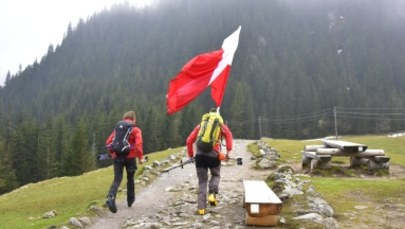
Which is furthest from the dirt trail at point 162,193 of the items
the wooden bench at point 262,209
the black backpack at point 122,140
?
the black backpack at point 122,140

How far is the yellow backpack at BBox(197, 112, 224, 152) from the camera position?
11039 mm

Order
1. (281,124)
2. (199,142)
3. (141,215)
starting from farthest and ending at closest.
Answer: (281,124) < (141,215) < (199,142)

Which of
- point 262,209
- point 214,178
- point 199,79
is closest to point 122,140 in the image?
Result: point 214,178

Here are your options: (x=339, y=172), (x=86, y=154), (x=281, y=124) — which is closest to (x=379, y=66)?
(x=281, y=124)

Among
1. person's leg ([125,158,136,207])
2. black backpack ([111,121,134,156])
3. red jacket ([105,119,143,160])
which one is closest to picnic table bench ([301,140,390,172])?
person's leg ([125,158,136,207])

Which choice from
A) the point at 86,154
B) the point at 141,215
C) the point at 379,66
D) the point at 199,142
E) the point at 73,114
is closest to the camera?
the point at 199,142

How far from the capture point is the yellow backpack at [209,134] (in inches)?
435

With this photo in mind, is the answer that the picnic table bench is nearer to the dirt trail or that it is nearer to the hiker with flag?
the dirt trail

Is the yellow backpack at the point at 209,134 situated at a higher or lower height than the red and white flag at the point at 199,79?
lower

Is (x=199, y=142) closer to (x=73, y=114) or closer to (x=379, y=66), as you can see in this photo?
(x=73, y=114)

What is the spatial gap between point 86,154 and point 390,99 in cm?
12658

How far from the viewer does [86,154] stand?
7262 centimetres

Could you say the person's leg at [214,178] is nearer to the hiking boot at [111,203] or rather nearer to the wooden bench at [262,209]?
the wooden bench at [262,209]

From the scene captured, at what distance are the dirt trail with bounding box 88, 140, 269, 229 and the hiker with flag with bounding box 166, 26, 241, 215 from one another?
1150mm
